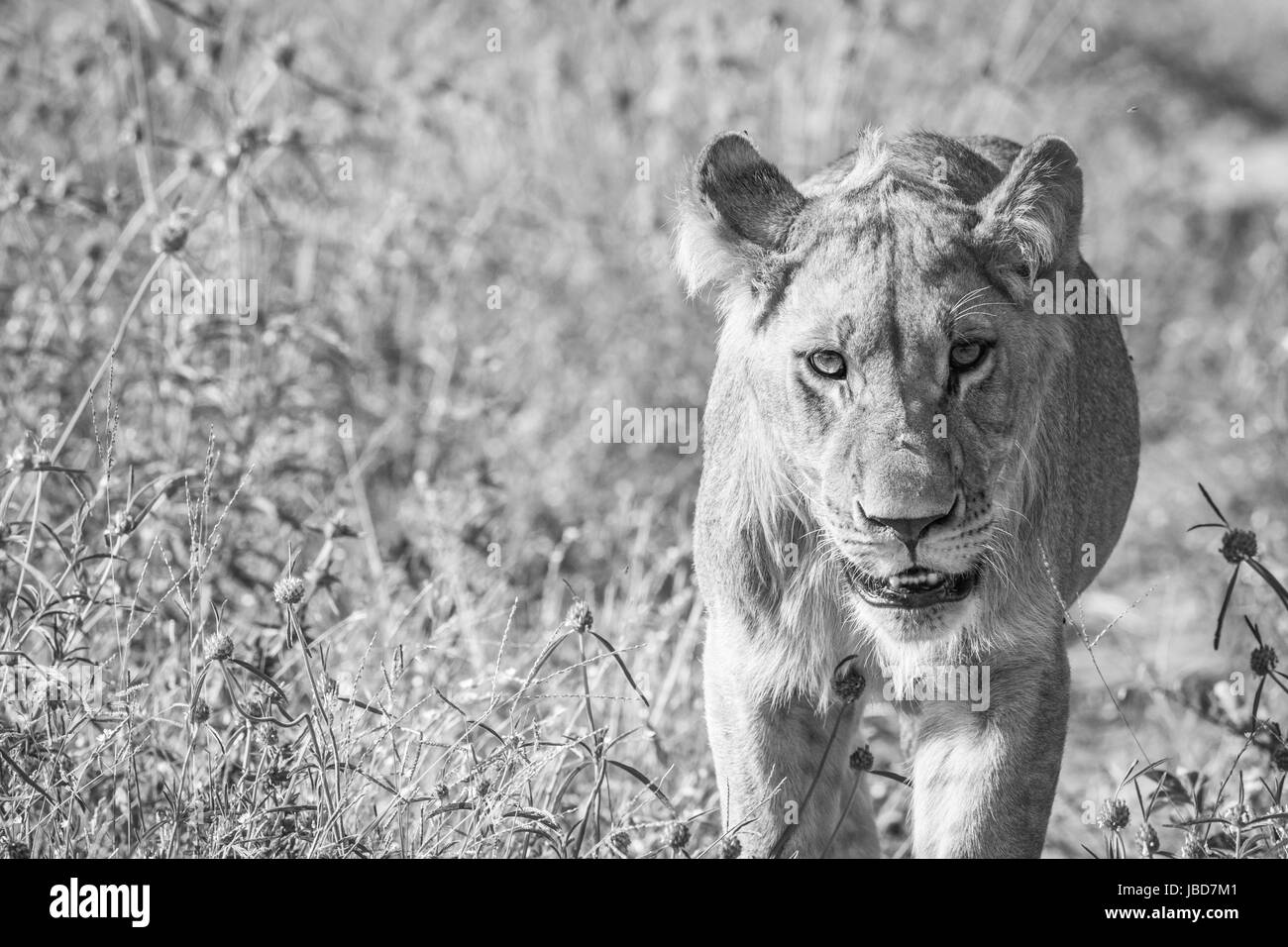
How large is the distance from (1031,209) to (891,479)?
33.9 inches

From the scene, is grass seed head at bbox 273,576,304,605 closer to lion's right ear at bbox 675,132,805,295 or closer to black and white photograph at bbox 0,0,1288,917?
black and white photograph at bbox 0,0,1288,917

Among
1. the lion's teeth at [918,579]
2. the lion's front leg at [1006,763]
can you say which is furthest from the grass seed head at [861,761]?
the lion's teeth at [918,579]

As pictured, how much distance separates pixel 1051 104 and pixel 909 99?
5.51ft

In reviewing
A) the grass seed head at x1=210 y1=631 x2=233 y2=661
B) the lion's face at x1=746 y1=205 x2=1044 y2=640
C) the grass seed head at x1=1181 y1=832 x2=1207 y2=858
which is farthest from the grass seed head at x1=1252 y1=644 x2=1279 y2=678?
the grass seed head at x1=210 y1=631 x2=233 y2=661

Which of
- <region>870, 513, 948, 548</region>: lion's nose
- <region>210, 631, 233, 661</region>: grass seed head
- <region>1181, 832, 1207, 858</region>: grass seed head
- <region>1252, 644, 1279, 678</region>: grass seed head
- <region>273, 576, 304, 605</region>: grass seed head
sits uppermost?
<region>870, 513, 948, 548</region>: lion's nose

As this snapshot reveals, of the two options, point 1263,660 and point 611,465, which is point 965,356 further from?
point 611,465

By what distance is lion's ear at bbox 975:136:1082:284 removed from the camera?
3.99 m

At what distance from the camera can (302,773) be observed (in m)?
4.14

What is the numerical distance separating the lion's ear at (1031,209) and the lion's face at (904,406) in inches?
2.9

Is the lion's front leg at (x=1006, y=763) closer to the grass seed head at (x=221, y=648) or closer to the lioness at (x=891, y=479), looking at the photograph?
the lioness at (x=891, y=479)

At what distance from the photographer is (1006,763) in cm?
399

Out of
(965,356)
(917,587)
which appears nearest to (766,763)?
(917,587)

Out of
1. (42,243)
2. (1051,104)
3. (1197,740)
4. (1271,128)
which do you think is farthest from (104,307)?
(1271,128)

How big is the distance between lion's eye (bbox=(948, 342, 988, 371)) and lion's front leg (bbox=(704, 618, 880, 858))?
942 millimetres
